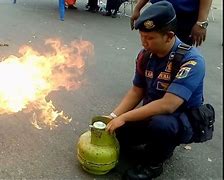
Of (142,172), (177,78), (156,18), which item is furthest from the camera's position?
(142,172)

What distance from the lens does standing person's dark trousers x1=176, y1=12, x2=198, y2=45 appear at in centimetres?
389

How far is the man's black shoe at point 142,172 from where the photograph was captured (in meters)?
3.21

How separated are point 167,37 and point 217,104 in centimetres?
238

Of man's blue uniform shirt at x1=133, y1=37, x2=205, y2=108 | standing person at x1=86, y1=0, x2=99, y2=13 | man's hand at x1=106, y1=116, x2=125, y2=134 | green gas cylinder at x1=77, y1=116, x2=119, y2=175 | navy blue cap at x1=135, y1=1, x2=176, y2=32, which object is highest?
navy blue cap at x1=135, y1=1, x2=176, y2=32

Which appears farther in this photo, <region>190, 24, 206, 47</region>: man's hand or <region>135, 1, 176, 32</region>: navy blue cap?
<region>190, 24, 206, 47</region>: man's hand

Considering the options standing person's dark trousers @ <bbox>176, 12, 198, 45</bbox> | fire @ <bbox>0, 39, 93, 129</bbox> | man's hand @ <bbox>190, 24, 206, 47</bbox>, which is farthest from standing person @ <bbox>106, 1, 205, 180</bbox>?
fire @ <bbox>0, 39, 93, 129</bbox>

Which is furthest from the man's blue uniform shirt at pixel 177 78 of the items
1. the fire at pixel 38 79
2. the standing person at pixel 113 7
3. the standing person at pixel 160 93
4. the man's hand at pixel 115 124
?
the standing person at pixel 113 7

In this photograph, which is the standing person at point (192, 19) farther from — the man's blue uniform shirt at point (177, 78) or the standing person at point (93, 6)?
the standing person at point (93, 6)

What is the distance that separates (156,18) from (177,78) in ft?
1.60

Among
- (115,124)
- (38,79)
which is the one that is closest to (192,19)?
(115,124)

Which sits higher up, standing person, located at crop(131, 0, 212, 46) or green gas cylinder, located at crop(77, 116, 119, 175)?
standing person, located at crop(131, 0, 212, 46)

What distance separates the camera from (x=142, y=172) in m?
3.24

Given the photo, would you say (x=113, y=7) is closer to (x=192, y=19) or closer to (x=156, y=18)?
(x=192, y=19)

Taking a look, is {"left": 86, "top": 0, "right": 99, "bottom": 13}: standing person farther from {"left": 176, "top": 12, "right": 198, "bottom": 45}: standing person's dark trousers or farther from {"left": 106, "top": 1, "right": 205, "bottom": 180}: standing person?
{"left": 106, "top": 1, "right": 205, "bottom": 180}: standing person
